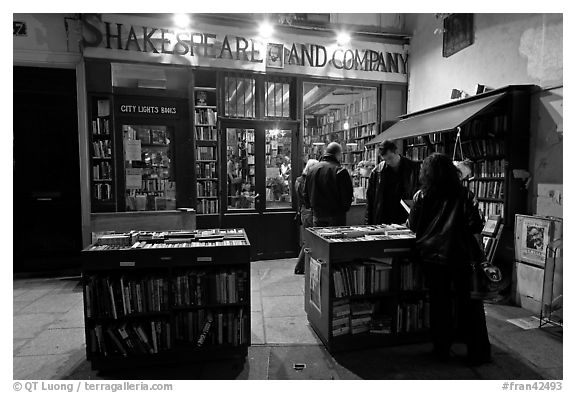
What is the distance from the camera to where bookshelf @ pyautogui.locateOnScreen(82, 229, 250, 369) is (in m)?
2.97

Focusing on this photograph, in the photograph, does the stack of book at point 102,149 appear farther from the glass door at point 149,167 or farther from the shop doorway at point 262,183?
the shop doorway at point 262,183

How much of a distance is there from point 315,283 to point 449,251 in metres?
1.21

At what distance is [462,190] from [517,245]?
77.7 inches

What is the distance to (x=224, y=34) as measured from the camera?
20.2 ft

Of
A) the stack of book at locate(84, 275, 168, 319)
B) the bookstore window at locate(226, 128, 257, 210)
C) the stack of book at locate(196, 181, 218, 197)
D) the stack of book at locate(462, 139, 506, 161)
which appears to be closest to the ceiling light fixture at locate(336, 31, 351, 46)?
the bookstore window at locate(226, 128, 257, 210)

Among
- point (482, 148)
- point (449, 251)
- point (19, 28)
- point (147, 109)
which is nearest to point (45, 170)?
point (147, 109)

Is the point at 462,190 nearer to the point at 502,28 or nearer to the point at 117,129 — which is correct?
the point at 502,28

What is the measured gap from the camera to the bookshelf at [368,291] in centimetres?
326

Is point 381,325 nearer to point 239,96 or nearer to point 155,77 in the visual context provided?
point 239,96

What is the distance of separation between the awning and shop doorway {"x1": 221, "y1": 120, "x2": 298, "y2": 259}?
5.43 feet

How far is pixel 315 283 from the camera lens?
3547 mm

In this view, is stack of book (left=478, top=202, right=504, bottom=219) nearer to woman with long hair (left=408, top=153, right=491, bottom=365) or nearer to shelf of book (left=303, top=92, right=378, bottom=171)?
woman with long hair (left=408, top=153, right=491, bottom=365)

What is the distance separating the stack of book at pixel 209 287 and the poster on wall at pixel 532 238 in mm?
3183

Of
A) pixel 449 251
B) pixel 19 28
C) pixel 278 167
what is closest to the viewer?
pixel 449 251
